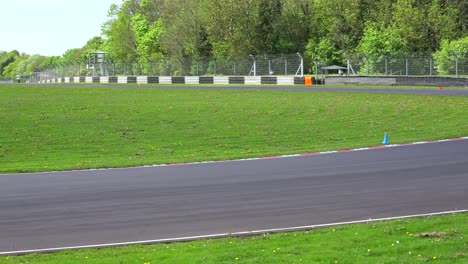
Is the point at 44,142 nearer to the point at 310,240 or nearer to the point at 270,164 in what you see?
the point at 270,164

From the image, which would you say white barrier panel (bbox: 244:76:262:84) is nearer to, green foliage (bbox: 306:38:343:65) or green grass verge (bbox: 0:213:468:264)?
green foliage (bbox: 306:38:343:65)

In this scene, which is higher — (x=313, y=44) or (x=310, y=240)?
(x=313, y=44)

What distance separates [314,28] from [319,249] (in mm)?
80832

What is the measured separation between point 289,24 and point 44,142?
6643 centimetres

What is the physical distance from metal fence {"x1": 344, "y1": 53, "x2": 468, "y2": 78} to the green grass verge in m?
41.8

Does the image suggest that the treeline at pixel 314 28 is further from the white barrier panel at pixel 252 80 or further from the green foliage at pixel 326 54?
the white barrier panel at pixel 252 80

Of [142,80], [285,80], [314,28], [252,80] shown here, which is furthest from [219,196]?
[314,28]

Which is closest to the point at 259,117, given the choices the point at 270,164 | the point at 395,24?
the point at 270,164

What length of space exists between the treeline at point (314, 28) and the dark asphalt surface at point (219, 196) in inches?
1843

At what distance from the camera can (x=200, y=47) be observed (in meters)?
95.7

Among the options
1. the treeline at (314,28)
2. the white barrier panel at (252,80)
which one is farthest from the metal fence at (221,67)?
the treeline at (314,28)

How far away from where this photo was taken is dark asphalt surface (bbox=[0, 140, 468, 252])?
12.4 meters

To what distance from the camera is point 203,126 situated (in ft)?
98.7

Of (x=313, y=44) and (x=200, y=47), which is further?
(x=200, y=47)
